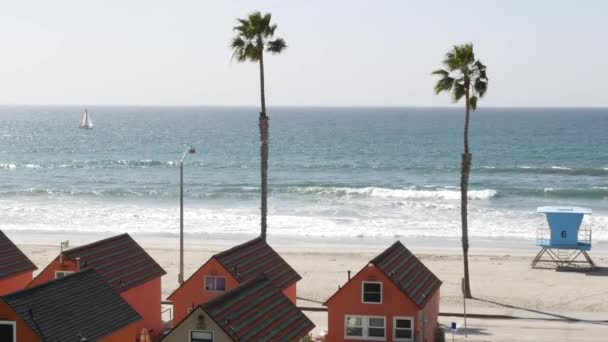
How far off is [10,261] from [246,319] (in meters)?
12.4

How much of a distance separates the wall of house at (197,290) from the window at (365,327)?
3697mm

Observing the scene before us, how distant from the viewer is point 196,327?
70.9 ft

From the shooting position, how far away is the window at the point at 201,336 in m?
21.5

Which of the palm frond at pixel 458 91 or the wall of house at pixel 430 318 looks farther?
the palm frond at pixel 458 91

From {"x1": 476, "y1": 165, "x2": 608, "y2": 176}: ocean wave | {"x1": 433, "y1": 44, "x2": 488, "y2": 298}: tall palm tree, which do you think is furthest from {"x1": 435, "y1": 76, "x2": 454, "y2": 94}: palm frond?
{"x1": 476, "y1": 165, "x2": 608, "y2": 176}: ocean wave

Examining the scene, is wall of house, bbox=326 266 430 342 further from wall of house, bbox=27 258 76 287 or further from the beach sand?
wall of house, bbox=27 258 76 287

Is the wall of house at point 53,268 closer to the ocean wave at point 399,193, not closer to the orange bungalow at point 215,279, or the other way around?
the orange bungalow at point 215,279

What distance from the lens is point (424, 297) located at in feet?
95.1

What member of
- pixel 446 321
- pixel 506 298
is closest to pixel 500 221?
pixel 506 298

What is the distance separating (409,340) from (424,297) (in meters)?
1.46

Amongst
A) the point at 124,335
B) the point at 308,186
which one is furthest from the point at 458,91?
Answer: the point at 308,186

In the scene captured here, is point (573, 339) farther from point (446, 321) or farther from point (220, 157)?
point (220, 157)

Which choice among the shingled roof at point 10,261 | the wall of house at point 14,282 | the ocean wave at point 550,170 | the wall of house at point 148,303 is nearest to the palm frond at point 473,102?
the wall of house at point 148,303

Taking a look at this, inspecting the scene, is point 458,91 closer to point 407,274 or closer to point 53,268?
point 407,274
